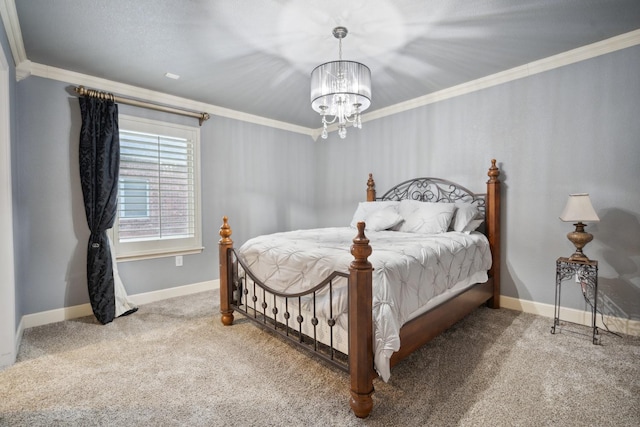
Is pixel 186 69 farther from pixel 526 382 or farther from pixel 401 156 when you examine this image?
pixel 526 382

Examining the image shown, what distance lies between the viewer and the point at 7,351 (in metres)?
1.99

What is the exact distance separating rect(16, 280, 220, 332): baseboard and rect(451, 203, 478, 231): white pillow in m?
3.01

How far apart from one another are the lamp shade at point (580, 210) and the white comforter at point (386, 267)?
718 millimetres

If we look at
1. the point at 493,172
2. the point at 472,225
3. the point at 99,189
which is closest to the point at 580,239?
the point at 472,225

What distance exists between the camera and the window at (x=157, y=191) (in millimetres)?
3133

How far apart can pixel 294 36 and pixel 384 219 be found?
6.37 feet

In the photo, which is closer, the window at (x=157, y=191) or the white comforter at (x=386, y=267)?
the white comforter at (x=386, y=267)

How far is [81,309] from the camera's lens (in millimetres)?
2879

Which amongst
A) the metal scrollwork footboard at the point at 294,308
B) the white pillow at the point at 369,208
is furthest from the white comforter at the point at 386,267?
the white pillow at the point at 369,208

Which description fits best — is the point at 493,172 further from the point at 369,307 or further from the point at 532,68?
the point at 369,307

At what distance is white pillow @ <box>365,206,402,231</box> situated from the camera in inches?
126

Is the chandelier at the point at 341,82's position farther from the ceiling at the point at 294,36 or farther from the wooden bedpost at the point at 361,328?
the wooden bedpost at the point at 361,328

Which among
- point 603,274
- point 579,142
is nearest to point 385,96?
point 579,142

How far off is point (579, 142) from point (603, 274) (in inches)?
45.2
